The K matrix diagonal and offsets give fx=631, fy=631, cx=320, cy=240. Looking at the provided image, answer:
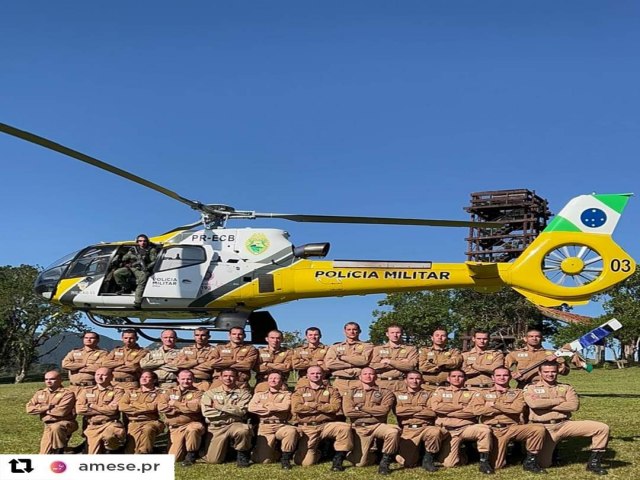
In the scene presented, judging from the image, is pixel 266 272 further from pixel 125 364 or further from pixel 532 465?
pixel 532 465

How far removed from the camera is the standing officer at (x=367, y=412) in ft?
25.8

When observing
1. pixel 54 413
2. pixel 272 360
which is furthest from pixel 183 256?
pixel 54 413

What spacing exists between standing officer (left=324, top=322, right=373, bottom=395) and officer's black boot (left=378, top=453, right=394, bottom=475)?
51.2 inches

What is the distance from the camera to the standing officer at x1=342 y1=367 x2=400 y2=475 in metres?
7.86

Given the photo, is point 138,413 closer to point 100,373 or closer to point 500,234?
point 100,373

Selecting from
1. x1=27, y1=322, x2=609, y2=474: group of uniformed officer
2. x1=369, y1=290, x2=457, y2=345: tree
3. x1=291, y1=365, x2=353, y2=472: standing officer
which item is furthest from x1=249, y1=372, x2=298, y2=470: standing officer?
x1=369, y1=290, x2=457, y2=345: tree

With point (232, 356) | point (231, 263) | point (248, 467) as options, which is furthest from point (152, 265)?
point (248, 467)

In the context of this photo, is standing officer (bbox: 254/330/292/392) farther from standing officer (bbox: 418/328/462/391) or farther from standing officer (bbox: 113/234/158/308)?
standing officer (bbox: 113/234/158/308)

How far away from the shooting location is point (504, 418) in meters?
7.73

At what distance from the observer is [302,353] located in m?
9.26

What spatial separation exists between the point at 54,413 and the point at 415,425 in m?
4.69

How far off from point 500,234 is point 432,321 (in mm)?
8314

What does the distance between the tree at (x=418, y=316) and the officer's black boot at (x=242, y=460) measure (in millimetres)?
40593

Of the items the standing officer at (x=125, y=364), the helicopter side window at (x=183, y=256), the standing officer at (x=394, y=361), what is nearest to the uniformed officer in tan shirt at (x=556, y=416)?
the standing officer at (x=394, y=361)
